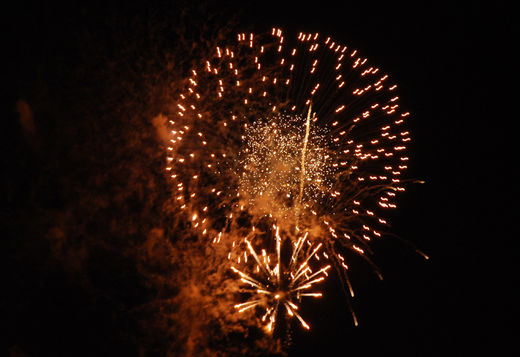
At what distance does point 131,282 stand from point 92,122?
382 centimetres

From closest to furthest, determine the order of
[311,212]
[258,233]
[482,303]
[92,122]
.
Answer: [311,212] < [258,233] < [92,122] < [482,303]

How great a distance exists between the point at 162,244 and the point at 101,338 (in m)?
2.16

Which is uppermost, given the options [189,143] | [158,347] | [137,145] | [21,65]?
[21,65]

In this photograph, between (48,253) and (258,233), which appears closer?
(258,233)

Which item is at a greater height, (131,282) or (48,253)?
(48,253)

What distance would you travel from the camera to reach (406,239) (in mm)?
9531

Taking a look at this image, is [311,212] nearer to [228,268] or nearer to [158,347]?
[228,268]

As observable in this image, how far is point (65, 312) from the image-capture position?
661 centimetres

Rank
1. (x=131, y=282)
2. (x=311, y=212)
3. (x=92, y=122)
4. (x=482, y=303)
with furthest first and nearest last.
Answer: (x=482, y=303), (x=92, y=122), (x=131, y=282), (x=311, y=212)

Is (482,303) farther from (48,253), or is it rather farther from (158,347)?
(48,253)

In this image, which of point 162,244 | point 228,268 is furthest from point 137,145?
point 228,268

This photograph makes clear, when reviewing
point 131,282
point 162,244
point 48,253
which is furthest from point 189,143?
point 48,253

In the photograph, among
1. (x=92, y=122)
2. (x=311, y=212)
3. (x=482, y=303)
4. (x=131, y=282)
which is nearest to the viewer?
(x=311, y=212)

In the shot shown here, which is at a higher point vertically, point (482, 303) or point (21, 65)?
point (21, 65)
